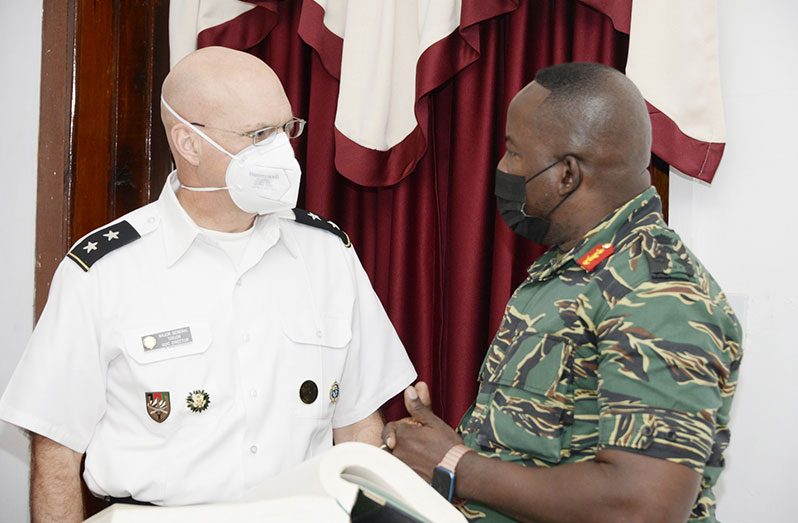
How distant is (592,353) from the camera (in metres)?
1.11

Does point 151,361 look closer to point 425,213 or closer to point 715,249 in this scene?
point 425,213

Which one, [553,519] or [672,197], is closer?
[553,519]

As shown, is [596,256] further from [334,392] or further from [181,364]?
[181,364]

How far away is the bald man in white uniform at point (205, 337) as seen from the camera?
1.49 m

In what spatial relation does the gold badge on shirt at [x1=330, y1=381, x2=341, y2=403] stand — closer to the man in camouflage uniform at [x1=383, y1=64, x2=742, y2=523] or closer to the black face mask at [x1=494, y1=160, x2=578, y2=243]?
the man in camouflage uniform at [x1=383, y1=64, x2=742, y2=523]

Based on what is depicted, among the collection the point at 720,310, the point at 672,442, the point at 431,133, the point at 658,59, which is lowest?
the point at 672,442

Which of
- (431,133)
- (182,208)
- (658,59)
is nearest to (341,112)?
(431,133)

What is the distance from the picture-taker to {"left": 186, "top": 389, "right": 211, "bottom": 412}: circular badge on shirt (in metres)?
1.53

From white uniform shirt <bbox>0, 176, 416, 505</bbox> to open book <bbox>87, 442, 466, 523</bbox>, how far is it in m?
0.87

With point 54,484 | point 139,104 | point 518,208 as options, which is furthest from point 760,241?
point 139,104

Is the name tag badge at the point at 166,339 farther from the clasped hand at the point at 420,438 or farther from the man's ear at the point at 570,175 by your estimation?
the man's ear at the point at 570,175

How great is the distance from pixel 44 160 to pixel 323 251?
37.6 inches

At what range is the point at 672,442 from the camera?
961mm

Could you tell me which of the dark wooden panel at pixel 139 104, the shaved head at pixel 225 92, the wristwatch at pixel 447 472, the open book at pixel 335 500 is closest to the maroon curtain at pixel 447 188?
the dark wooden panel at pixel 139 104
